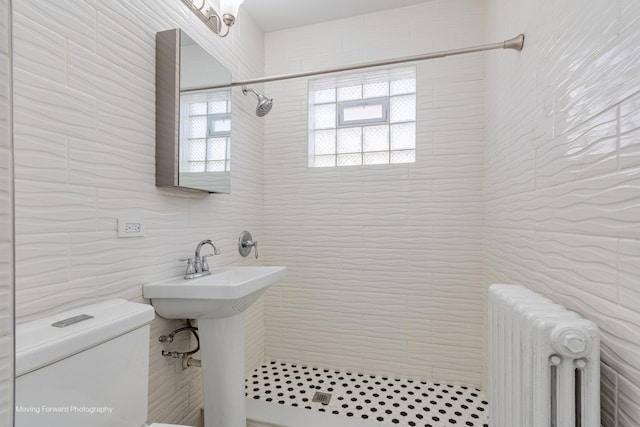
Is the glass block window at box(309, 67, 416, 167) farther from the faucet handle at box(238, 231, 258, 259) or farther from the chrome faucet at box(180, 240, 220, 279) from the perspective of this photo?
the chrome faucet at box(180, 240, 220, 279)

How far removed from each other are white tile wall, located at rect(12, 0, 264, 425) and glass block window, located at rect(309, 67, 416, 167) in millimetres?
979

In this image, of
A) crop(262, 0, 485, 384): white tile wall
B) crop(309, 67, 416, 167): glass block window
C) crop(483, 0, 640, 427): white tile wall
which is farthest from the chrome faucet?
crop(483, 0, 640, 427): white tile wall

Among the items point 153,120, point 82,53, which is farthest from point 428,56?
point 82,53

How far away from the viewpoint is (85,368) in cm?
82

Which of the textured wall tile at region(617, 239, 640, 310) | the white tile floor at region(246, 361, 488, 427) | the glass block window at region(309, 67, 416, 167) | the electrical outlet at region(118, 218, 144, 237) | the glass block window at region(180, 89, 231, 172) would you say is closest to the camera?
the textured wall tile at region(617, 239, 640, 310)

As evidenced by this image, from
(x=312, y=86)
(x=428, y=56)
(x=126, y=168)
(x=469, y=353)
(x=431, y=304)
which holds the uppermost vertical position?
(x=312, y=86)

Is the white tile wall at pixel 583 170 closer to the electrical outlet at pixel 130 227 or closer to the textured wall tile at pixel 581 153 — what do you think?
the textured wall tile at pixel 581 153

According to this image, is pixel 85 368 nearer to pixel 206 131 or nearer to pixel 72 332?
pixel 72 332

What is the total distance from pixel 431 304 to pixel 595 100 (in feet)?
5.11

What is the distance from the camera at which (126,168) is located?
1.22 m

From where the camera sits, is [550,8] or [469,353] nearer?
[550,8]

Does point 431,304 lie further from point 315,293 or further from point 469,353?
point 315,293

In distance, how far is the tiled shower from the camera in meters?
0.74

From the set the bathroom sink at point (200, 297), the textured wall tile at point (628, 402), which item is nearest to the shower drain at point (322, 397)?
the bathroom sink at point (200, 297)
